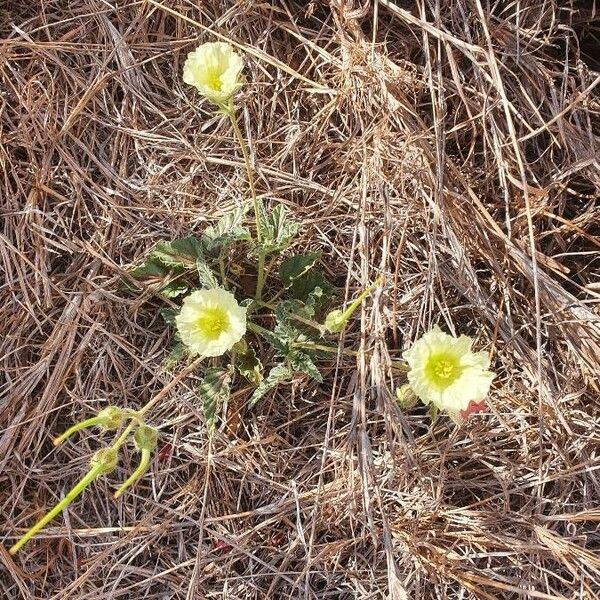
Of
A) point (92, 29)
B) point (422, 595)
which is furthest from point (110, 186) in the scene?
point (422, 595)

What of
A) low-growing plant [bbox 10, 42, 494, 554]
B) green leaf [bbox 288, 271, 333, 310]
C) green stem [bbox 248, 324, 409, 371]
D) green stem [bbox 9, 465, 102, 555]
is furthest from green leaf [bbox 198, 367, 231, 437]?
green stem [bbox 9, 465, 102, 555]

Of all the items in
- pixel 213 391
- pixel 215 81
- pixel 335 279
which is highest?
pixel 215 81

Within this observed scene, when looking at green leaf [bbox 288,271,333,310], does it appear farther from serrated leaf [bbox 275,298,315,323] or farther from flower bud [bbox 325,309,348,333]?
flower bud [bbox 325,309,348,333]

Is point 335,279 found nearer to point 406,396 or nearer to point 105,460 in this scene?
point 406,396

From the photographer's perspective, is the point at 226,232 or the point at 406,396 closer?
the point at 406,396

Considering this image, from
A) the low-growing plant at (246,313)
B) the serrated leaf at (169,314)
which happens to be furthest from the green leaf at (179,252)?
the serrated leaf at (169,314)

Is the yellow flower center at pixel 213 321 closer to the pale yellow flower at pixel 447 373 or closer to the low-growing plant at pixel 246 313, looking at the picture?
the low-growing plant at pixel 246 313

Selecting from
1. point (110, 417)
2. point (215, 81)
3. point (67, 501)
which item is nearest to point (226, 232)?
point (215, 81)

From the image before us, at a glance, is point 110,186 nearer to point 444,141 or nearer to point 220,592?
point 444,141
